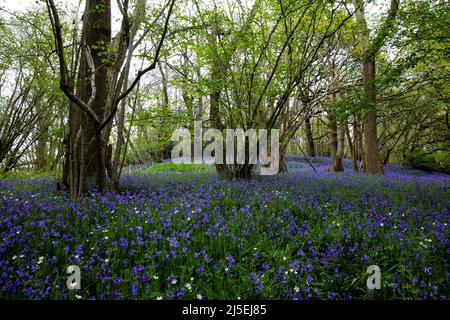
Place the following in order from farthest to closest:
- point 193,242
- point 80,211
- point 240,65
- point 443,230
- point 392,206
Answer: point 240,65 < point 392,206 < point 80,211 < point 443,230 < point 193,242

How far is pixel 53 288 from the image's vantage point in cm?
203

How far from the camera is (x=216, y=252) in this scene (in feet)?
9.48

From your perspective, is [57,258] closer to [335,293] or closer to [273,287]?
[273,287]

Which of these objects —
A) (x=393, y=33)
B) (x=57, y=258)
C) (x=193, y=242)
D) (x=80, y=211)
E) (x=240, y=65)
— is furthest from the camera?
(x=240, y=65)

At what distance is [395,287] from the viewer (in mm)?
2295

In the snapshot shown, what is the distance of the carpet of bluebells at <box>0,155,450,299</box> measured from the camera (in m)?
2.25

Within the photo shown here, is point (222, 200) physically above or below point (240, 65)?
below

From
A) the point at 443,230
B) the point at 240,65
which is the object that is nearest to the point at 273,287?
the point at 443,230

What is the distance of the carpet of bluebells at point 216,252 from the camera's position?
2254 mm

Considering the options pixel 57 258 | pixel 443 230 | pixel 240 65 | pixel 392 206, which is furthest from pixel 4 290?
pixel 240 65

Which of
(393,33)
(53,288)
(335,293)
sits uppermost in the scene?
(393,33)

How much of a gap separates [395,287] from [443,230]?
1.75m
